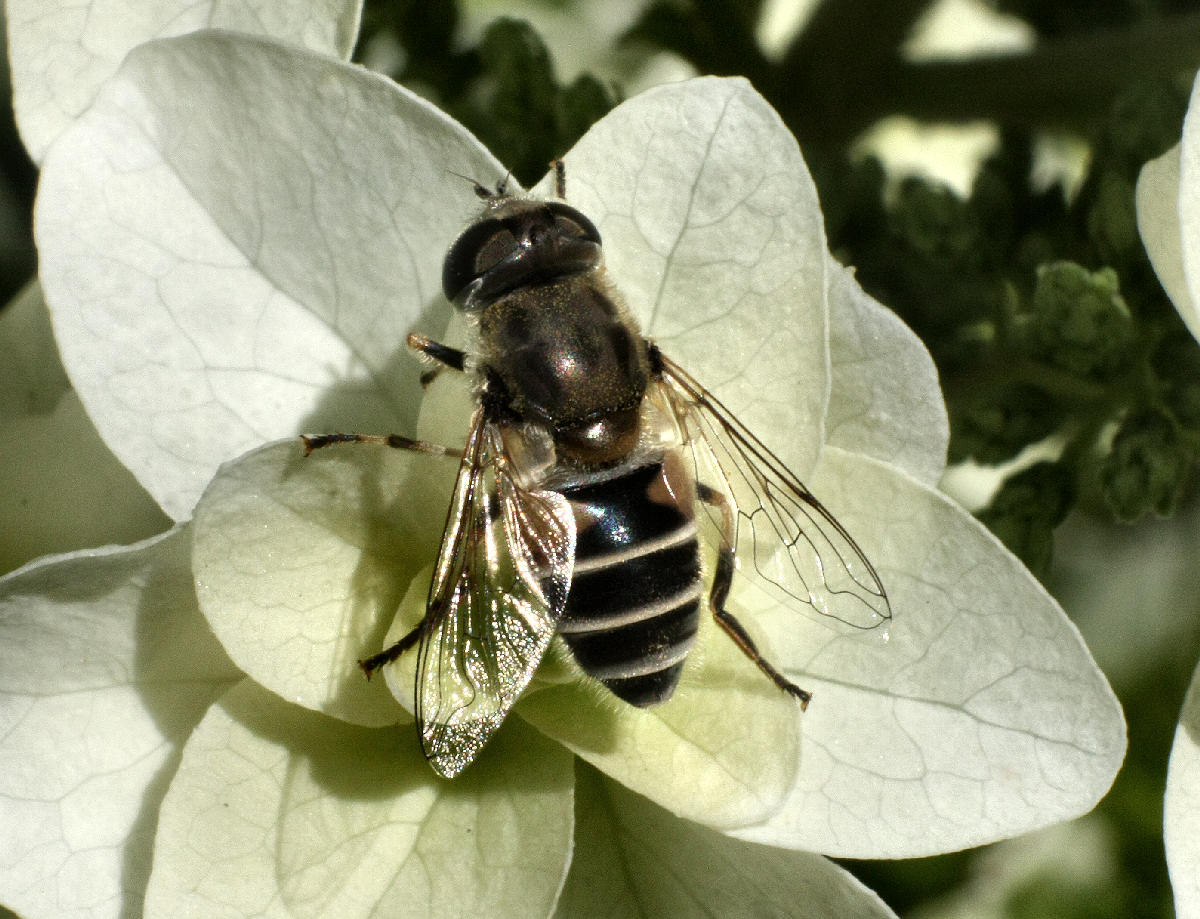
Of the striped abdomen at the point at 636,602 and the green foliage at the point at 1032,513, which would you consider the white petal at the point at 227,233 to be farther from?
the green foliage at the point at 1032,513

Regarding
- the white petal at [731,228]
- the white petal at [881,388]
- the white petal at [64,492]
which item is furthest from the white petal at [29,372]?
the white petal at [881,388]

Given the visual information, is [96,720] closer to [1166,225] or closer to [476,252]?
[476,252]

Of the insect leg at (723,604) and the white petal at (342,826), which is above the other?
the insect leg at (723,604)

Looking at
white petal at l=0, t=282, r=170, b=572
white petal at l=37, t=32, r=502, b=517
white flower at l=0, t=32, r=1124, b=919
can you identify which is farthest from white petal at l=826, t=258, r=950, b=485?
white petal at l=0, t=282, r=170, b=572

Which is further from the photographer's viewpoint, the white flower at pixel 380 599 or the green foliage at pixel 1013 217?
the green foliage at pixel 1013 217

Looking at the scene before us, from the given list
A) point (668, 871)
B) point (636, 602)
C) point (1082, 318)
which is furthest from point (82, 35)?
point (1082, 318)

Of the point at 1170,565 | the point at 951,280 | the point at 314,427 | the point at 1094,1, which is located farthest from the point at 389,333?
the point at 1170,565

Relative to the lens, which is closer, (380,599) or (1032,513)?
(380,599)

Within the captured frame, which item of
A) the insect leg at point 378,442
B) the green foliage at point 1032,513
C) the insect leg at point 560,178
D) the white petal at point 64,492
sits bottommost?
the white petal at point 64,492
